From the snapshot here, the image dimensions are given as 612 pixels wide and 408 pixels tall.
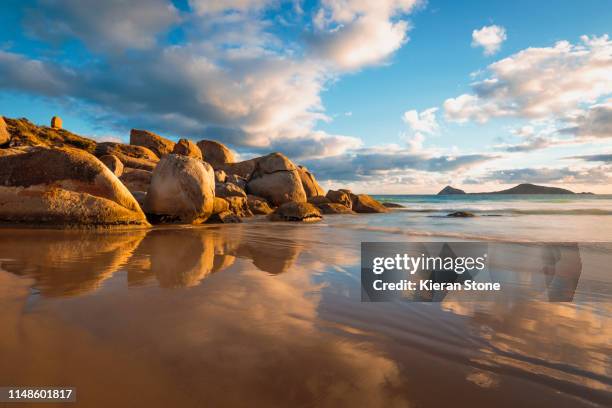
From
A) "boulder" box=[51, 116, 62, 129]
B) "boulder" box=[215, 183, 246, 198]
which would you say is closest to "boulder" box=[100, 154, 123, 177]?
"boulder" box=[215, 183, 246, 198]

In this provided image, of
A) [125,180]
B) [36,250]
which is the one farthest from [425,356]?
[125,180]

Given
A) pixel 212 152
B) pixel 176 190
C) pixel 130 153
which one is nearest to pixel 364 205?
pixel 212 152

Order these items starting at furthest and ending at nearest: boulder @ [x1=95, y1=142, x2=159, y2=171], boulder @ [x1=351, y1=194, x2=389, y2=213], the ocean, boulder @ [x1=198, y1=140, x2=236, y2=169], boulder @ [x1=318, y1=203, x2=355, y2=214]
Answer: boulder @ [x1=198, y1=140, x2=236, y2=169] → boulder @ [x1=351, y1=194, x2=389, y2=213] → boulder @ [x1=95, y1=142, x2=159, y2=171] → boulder @ [x1=318, y1=203, x2=355, y2=214] → the ocean

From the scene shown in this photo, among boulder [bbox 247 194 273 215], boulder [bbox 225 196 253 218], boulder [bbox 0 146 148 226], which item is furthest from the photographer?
boulder [bbox 247 194 273 215]

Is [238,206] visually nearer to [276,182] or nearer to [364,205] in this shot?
[276,182]

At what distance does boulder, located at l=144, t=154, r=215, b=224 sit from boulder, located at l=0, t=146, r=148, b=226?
1.39 m

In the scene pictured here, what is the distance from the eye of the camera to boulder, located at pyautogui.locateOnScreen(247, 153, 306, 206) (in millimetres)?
16906

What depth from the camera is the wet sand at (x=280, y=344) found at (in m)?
1.30

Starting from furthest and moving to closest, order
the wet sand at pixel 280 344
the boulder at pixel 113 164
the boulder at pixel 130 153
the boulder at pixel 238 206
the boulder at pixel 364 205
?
the boulder at pixel 364 205
the boulder at pixel 130 153
the boulder at pixel 113 164
the boulder at pixel 238 206
the wet sand at pixel 280 344

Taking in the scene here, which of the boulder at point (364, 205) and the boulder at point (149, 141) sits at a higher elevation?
the boulder at point (149, 141)

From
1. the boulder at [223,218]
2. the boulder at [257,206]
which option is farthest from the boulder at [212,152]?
the boulder at [223,218]

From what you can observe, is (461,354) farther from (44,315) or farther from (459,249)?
(459,249)

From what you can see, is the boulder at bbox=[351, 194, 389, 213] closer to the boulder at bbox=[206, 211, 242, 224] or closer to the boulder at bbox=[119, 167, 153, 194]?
the boulder at bbox=[206, 211, 242, 224]

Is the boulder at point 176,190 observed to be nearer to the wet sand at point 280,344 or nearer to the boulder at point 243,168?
the wet sand at point 280,344
